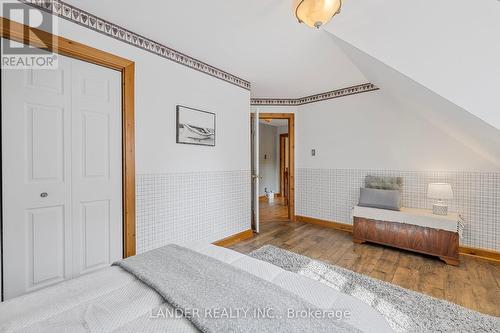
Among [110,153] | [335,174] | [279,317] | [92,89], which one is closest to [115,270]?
[279,317]

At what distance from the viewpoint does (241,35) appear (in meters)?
2.22

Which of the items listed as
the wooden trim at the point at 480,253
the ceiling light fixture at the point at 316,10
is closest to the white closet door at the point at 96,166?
the ceiling light fixture at the point at 316,10

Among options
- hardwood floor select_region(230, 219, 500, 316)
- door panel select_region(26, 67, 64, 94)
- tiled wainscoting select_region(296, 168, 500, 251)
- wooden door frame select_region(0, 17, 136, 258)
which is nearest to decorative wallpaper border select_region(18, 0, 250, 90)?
wooden door frame select_region(0, 17, 136, 258)

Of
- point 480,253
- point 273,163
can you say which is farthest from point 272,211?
point 480,253

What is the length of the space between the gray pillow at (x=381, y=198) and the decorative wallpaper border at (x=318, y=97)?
1619mm

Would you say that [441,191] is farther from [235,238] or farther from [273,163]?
[273,163]

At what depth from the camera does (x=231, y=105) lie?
3.29 meters

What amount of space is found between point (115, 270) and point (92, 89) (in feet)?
5.34

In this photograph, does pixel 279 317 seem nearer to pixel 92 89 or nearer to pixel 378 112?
pixel 92 89

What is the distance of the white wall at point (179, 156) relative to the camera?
2.27 m

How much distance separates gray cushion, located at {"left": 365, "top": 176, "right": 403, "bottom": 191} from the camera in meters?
3.25

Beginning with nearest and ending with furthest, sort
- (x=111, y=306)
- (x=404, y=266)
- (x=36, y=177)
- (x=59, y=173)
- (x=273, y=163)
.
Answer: (x=111, y=306)
(x=36, y=177)
(x=59, y=173)
(x=404, y=266)
(x=273, y=163)

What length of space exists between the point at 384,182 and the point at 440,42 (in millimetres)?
2107

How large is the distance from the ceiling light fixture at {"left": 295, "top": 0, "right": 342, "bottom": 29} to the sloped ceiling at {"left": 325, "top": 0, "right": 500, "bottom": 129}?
311 millimetres
